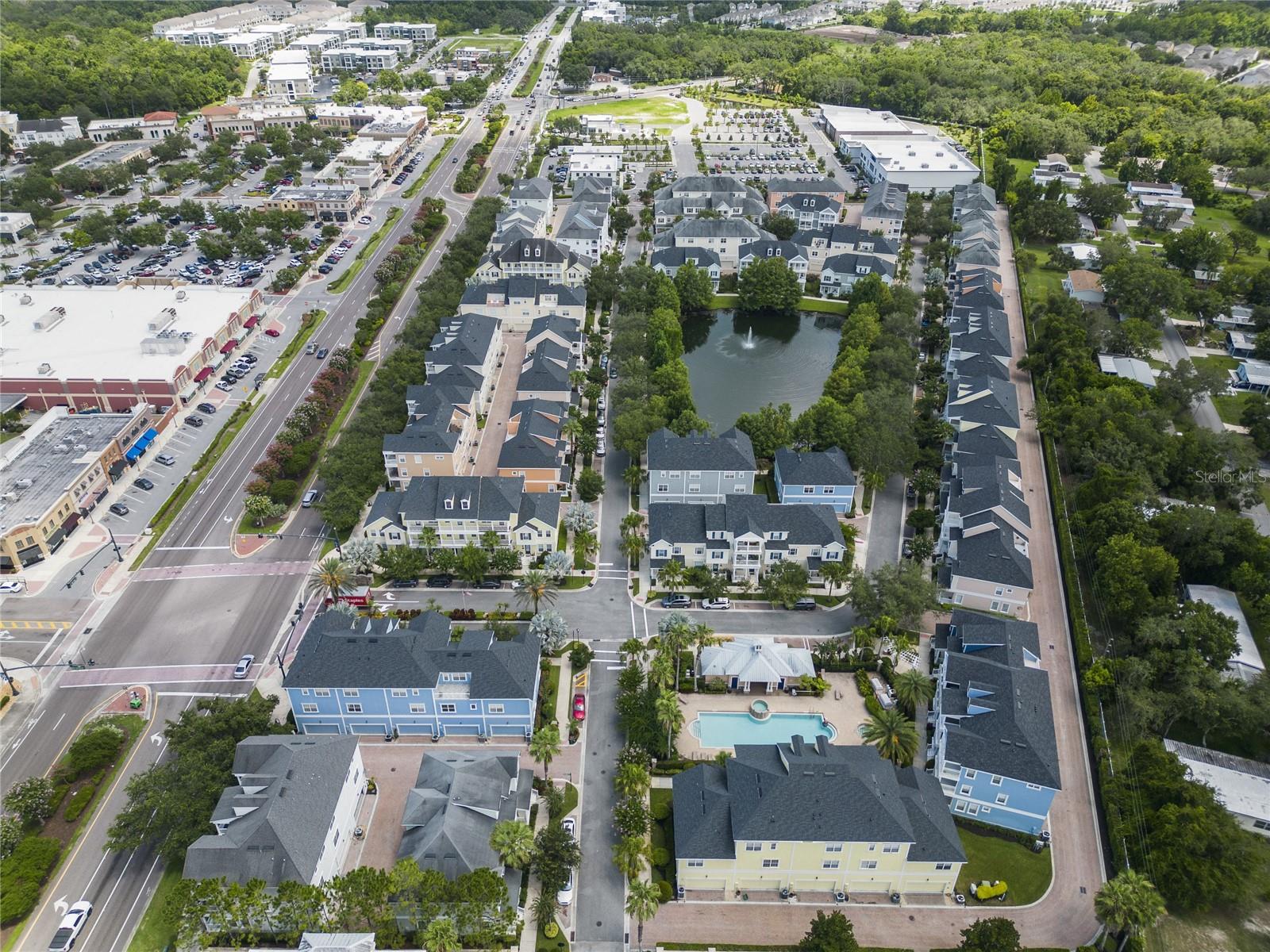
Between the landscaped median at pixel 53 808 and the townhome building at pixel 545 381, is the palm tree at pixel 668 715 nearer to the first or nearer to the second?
the landscaped median at pixel 53 808

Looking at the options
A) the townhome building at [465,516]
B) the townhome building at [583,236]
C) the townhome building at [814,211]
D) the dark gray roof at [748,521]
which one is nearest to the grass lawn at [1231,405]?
the dark gray roof at [748,521]

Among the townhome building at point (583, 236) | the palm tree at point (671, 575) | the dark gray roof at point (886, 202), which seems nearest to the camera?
the palm tree at point (671, 575)

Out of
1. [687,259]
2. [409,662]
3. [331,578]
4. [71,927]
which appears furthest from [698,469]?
[71,927]

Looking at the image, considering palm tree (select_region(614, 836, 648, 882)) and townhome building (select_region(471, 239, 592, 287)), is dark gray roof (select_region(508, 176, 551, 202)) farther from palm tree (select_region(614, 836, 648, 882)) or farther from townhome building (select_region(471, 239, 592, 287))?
palm tree (select_region(614, 836, 648, 882))

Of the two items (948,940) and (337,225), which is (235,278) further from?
(948,940)

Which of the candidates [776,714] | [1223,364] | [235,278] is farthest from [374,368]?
[1223,364]

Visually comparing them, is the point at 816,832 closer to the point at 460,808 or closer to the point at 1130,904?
the point at 1130,904
